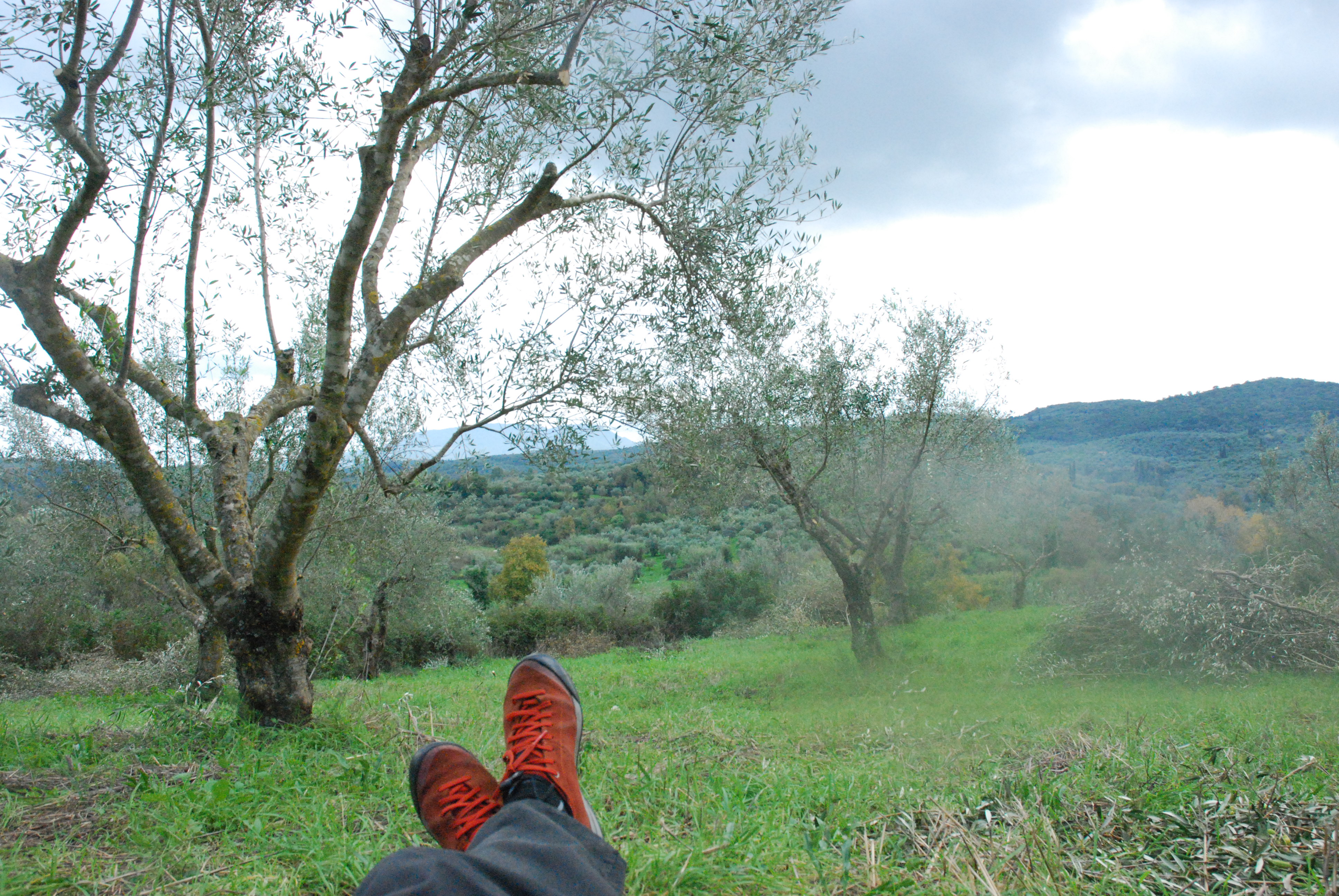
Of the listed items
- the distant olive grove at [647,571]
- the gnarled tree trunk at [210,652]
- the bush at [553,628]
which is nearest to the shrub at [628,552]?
the distant olive grove at [647,571]

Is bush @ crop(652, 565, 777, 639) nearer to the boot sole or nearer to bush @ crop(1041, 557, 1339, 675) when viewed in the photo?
bush @ crop(1041, 557, 1339, 675)

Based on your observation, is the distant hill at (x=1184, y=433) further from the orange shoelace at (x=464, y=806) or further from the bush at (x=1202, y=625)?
the orange shoelace at (x=464, y=806)

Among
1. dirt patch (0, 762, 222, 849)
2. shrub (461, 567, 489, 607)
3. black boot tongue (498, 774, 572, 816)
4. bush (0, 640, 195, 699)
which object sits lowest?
shrub (461, 567, 489, 607)

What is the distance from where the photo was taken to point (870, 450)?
43.1 ft

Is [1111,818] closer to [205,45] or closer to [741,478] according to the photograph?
[205,45]

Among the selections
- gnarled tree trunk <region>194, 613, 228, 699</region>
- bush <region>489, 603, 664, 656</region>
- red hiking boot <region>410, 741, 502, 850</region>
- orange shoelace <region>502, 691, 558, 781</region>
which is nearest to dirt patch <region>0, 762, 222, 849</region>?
→ red hiking boot <region>410, 741, 502, 850</region>

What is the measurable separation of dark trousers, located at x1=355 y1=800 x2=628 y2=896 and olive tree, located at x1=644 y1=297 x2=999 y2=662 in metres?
6.89

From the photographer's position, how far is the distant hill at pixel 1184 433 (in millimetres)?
20953

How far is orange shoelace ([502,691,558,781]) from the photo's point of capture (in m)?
2.37

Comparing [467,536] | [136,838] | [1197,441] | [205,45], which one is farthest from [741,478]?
[1197,441]

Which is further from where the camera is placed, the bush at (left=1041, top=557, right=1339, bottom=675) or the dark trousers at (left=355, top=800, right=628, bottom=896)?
the bush at (left=1041, top=557, right=1339, bottom=675)

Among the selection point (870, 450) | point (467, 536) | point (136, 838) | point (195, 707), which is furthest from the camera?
point (467, 536)

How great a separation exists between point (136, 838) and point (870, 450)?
1222cm

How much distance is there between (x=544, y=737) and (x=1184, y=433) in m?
27.8
